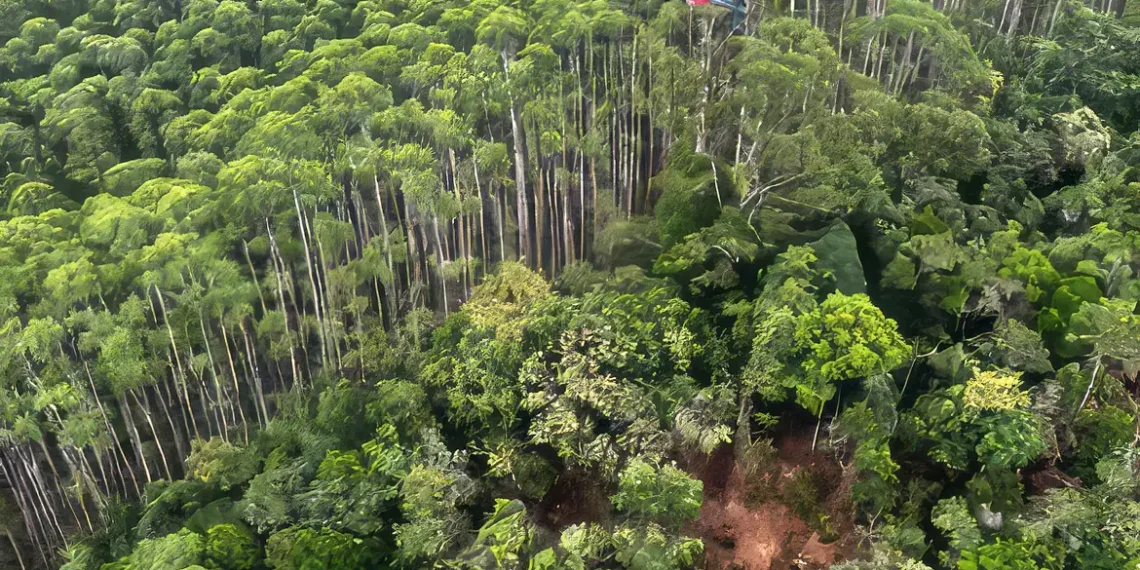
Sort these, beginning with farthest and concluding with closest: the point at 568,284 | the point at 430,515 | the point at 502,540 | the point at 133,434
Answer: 1. the point at 133,434
2. the point at 568,284
3. the point at 430,515
4. the point at 502,540

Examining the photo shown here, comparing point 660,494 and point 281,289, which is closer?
point 660,494

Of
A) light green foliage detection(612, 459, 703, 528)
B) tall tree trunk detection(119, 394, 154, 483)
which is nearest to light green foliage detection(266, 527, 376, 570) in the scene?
light green foliage detection(612, 459, 703, 528)

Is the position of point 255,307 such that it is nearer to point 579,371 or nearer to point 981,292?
point 579,371

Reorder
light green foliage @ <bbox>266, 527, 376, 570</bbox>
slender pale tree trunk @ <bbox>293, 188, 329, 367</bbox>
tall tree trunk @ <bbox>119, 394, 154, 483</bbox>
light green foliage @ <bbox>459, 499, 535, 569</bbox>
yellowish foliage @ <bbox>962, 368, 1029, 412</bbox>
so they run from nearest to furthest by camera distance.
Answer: yellowish foliage @ <bbox>962, 368, 1029, 412</bbox> → light green foliage @ <bbox>459, 499, 535, 569</bbox> → light green foliage @ <bbox>266, 527, 376, 570</bbox> → slender pale tree trunk @ <bbox>293, 188, 329, 367</bbox> → tall tree trunk @ <bbox>119, 394, 154, 483</bbox>

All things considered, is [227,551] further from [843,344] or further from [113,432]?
[843,344]

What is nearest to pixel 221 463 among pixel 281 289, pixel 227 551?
pixel 227 551

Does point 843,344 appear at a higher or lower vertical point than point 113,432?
higher

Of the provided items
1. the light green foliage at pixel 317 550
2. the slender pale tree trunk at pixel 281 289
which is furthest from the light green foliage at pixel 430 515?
the slender pale tree trunk at pixel 281 289

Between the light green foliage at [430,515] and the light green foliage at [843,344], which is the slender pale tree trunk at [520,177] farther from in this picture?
the light green foliage at [843,344]

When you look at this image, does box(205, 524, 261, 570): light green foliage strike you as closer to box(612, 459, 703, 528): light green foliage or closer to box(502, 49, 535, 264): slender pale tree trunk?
box(612, 459, 703, 528): light green foliage
